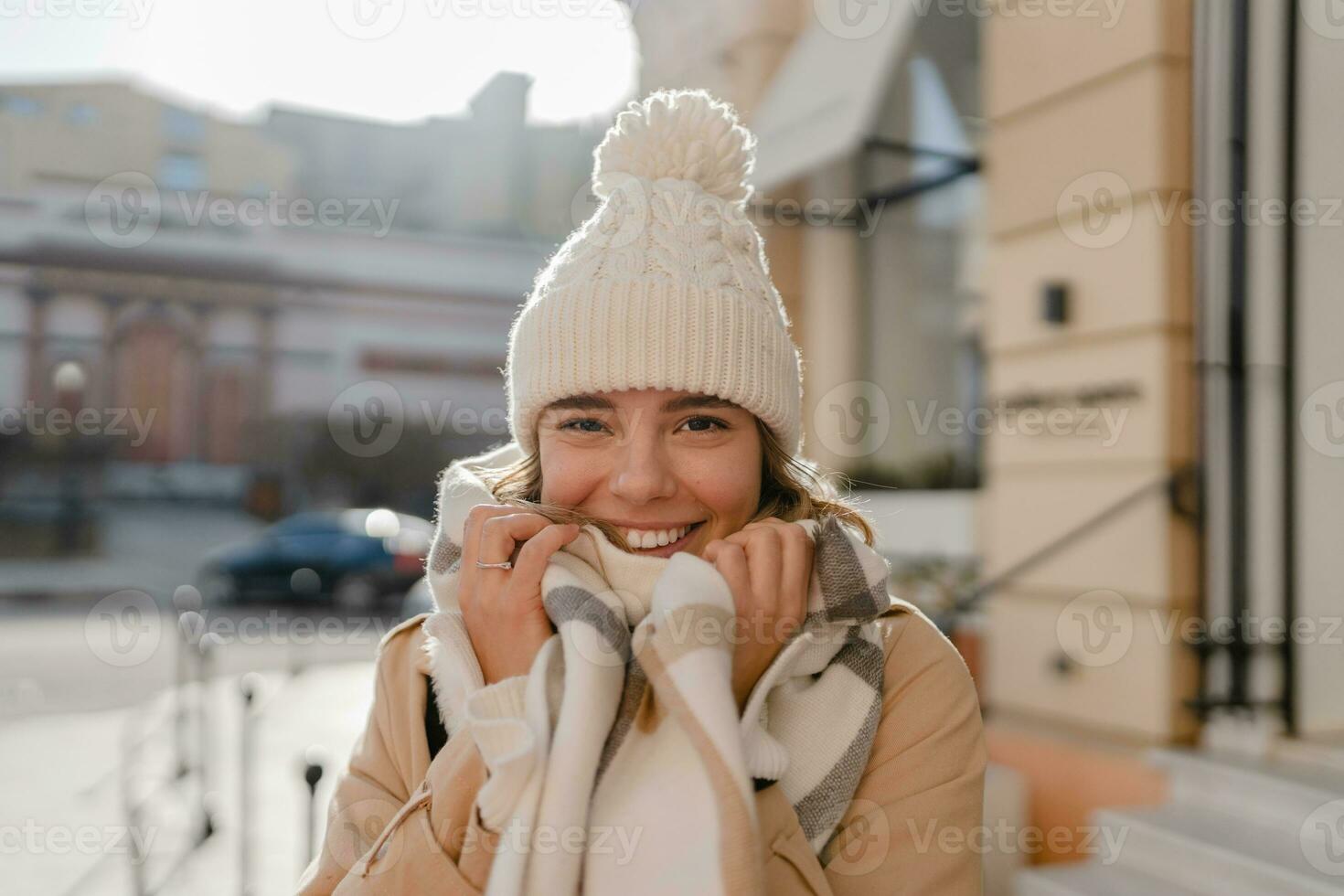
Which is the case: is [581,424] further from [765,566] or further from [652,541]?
[765,566]

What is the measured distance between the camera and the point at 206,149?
10.1 m

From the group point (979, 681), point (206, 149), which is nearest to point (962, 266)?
point (979, 681)

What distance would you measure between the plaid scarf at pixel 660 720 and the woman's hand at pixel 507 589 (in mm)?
24

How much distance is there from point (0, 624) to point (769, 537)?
1364 cm

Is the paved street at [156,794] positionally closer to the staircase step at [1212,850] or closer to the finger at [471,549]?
the finger at [471,549]

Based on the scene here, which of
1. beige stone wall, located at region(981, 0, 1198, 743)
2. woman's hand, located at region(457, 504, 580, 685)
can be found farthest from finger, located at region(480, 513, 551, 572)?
beige stone wall, located at region(981, 0, 1198, 743)

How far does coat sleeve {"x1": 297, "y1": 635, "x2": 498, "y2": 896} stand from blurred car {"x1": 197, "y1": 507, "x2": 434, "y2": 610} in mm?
11918

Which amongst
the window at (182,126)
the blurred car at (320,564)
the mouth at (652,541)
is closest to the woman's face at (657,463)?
the mouth at (652,541)

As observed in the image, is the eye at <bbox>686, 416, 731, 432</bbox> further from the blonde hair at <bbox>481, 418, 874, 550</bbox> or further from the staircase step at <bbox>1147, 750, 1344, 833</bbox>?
the staircase step at <bbox>1147, 750, 1344, 833</bbox>

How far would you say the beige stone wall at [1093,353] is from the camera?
13.2ft

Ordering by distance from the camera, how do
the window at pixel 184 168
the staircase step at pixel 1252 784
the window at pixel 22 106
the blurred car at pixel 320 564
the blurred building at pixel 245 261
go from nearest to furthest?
the staircase step at pixel 1252 784, the window at pixel 22 106, the blurred building at pixel 245 261, the window at pixel 184 168, the blurred car at pixel 320 564

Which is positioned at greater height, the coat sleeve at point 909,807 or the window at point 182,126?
the window at point 182,126

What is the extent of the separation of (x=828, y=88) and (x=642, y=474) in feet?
15.9

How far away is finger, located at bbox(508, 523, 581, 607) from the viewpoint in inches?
53.9
